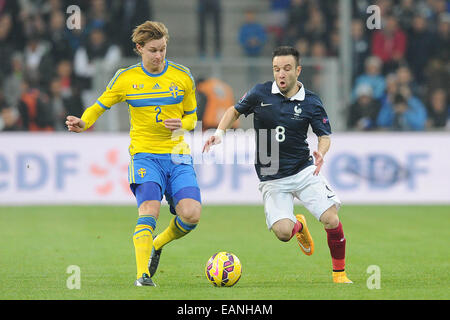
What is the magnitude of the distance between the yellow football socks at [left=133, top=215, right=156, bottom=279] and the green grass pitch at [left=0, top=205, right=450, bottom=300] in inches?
8.3

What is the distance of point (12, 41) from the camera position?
1816 centimetres

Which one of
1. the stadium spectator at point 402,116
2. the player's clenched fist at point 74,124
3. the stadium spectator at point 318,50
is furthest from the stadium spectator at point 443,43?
the player's clenched fist at point 74,124

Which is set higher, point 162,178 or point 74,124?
point 74,124

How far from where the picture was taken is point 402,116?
54.7 feet

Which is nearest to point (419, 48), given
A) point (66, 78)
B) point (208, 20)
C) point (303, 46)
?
point (303, 46)

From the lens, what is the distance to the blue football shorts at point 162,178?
768 centimetres

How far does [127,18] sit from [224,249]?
9475 millimetres

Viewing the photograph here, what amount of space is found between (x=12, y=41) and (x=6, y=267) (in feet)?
33.8

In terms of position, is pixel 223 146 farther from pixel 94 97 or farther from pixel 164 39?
pixel 164 39

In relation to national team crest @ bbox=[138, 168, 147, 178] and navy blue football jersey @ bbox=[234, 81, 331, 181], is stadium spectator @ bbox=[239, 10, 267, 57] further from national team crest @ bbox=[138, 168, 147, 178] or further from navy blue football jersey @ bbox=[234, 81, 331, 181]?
national team crest @ bbox=[138, 168, 147, 178]

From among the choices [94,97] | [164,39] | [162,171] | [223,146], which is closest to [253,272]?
[162,171]

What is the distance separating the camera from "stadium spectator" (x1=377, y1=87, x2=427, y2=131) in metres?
16.6

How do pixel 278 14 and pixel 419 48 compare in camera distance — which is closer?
pixel 419 48

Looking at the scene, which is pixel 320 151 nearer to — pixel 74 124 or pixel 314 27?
pixel 74 124
